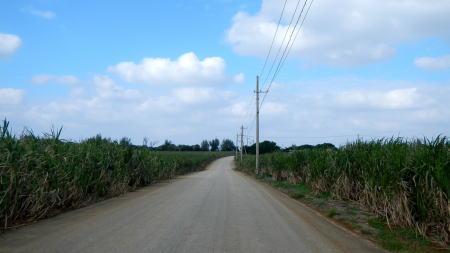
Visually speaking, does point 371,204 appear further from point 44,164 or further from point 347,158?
point 44,164

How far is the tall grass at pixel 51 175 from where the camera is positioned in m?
9.90

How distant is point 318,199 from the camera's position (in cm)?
1691

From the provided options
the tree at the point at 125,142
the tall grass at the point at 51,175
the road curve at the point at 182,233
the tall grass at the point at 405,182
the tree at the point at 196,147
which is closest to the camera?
the road curve at the point at 182,233

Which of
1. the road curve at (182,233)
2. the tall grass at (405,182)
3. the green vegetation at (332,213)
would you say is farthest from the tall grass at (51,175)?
the tall grass at (405,182)

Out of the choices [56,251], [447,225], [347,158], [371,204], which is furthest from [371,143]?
[56,251]

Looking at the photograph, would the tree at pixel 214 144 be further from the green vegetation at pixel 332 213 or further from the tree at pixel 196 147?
the green vegetation at pixel 332 213

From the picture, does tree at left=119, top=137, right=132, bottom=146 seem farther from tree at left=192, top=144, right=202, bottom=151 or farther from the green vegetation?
tree at left=192, top=144, right=202, bottom=151

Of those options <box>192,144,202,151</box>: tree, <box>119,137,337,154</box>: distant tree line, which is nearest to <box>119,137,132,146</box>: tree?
<box>119,137,337,154</box>: distant tree line

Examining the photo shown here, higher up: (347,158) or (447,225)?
(347,158)

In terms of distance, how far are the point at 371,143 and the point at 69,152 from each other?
10.5 m

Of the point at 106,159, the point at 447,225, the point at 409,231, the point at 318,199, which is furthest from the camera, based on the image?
the point at 106,159

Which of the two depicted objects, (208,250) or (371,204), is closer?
(208,250)

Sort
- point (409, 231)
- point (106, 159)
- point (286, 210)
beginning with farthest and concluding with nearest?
point (106, 159) < point (286, 210) < point (409, 231)

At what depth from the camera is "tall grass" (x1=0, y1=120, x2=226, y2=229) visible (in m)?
9.90
